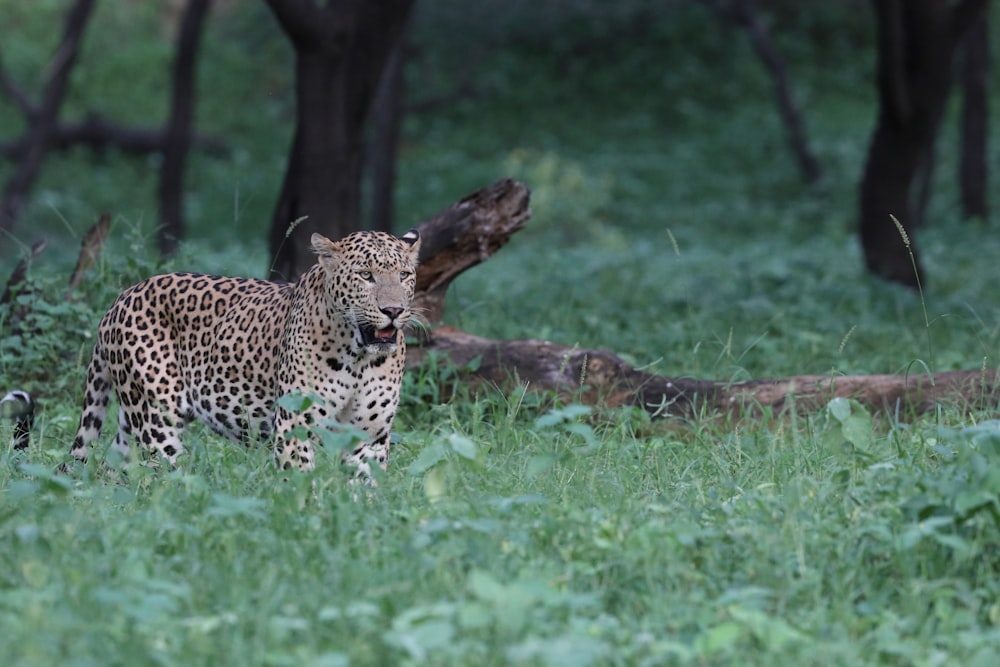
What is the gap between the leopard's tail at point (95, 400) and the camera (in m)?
5.96

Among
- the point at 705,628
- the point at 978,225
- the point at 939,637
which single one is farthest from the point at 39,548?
the point at 978,225

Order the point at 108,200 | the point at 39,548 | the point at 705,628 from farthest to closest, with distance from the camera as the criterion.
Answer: the point at 108,200 < the point at 39,548 < the point at 705,628

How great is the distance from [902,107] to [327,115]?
196 inches

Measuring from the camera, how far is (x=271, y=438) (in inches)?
215

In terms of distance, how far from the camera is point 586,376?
22.8 ft

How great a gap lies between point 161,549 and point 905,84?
8.62 m

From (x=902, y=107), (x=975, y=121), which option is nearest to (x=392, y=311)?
(x=902, y=107)

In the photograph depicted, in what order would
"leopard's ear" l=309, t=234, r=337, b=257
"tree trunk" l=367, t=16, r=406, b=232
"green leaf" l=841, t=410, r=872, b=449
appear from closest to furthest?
"green leaf" l=841, t=410, r=872, b=449 < "leopard's ear" l=309, t=234, r=337, b=257 < "tree trunk" l=367, t=16, r=406, b=232

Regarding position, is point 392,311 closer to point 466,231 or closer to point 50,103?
point 466,231

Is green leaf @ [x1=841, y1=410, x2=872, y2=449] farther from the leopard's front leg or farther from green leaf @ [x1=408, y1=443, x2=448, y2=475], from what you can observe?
the leopard's front leg

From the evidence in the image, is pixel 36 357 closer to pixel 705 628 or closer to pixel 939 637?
pixel 705 628

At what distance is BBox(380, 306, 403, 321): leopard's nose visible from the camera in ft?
17.3

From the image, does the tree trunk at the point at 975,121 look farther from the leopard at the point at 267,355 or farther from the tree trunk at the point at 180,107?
the leopard at the point at 267,355

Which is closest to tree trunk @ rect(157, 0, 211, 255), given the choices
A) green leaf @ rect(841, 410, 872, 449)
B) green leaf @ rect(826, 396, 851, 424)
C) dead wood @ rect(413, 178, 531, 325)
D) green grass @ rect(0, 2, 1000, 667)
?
green grass @ rect(0, 2, 1000, 667)
